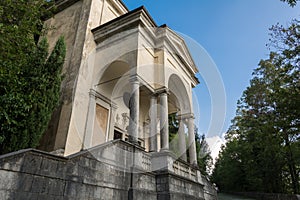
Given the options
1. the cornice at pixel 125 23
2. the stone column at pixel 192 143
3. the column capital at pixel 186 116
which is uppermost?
the cornice at pixel 125 23

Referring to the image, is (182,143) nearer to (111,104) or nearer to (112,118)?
(112,118)

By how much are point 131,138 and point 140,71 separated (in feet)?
9.69

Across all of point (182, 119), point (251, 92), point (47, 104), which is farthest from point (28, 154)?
point (251, 92)

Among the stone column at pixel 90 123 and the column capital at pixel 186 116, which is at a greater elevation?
the column capital at pixel 186 116

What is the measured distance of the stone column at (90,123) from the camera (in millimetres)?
9591

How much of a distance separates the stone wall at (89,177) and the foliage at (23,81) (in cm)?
269

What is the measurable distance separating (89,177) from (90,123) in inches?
194

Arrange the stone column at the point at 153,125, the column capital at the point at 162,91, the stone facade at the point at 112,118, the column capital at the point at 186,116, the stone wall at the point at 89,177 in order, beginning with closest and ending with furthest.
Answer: the stone wall at the point at 89,177 → the stone facade at the point at 112,118 → the stone column at the point at 153,125 → the column capital at the point at 162,91 → the column capital at the point at 186,116

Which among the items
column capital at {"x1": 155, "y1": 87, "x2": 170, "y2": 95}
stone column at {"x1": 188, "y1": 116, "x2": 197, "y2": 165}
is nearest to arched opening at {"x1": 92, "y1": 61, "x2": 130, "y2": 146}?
column capital at {"x1": 155, "y1": 87, "x2": 170, "y2": 95}

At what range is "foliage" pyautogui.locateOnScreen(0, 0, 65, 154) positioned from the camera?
665 cm

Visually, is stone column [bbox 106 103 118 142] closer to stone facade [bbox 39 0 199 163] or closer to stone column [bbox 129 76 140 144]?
stone facade [bbox 39 0 199 163]

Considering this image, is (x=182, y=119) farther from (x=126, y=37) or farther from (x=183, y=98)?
(x=126, y=37)

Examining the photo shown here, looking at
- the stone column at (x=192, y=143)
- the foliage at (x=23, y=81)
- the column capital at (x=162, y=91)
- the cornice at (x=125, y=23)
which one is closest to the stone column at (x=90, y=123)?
the foliage at (x=23, y=81)

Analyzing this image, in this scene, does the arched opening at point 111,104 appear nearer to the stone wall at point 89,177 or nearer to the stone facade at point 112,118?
the stone facade at point 112,118
